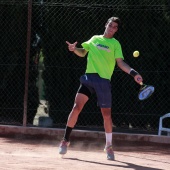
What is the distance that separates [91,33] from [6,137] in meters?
2.34

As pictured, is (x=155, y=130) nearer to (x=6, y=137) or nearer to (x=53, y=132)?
(x=53, y=132)

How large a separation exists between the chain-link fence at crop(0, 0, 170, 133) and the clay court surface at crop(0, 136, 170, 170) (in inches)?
42.2

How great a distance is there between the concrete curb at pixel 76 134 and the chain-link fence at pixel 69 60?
1.05ft

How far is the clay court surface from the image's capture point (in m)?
6.20

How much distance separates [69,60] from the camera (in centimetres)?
989

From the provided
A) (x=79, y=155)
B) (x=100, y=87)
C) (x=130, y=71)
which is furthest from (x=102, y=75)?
(x=79, y=155)

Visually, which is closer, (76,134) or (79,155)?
(79,155)

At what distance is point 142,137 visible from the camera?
8.72 meters

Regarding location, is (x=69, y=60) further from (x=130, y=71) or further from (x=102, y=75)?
(x=130, y=71)

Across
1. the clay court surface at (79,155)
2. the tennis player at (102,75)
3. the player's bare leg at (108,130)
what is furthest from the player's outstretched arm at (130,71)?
the clay court surface at (79,155)

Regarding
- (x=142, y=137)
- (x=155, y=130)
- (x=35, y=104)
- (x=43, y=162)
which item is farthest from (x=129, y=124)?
(x=43, y=162)

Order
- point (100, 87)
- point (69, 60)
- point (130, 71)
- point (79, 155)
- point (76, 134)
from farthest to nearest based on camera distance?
point (69, 60) → point (76, 134) → point (79, 155) → point (100, 87) → point (130, 71)

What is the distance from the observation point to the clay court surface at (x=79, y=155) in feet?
20.3

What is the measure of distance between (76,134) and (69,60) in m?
1.59
